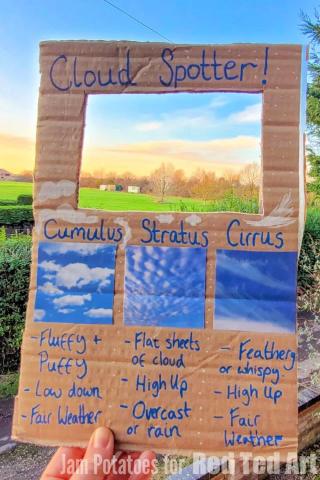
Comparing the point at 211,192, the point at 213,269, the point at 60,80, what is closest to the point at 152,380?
the point at 213,269

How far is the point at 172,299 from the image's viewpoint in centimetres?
92

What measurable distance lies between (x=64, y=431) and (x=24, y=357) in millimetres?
183

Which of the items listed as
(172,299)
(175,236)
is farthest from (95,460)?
(175,236)

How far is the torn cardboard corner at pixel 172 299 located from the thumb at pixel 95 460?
0.04 metres

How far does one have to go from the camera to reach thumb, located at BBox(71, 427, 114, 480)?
2.84ft

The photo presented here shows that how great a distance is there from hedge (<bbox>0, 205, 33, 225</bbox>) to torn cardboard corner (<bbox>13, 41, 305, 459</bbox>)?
7362mm

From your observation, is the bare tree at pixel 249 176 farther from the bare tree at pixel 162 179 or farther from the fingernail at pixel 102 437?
the fingernail at pixel 102 437

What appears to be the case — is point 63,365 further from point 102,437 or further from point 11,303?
point 11,303

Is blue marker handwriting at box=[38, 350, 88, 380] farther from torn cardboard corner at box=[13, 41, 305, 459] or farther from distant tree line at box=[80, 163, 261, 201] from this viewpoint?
distant tree line at box=[80, 163, 261, 201]

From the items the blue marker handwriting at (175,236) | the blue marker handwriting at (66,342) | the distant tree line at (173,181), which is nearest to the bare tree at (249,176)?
the distant tree line at (173,181)

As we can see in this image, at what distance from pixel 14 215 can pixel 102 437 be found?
7936 mm

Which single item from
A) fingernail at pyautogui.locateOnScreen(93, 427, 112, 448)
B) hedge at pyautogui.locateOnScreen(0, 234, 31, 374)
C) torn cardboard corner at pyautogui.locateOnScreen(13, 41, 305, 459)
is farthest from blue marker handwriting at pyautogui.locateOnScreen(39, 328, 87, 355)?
hedge at pyautogui.locateOnScreen(0, 234, 31, 374)

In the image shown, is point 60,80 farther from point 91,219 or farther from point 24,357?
point 24,357

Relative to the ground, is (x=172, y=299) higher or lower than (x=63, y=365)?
higher
